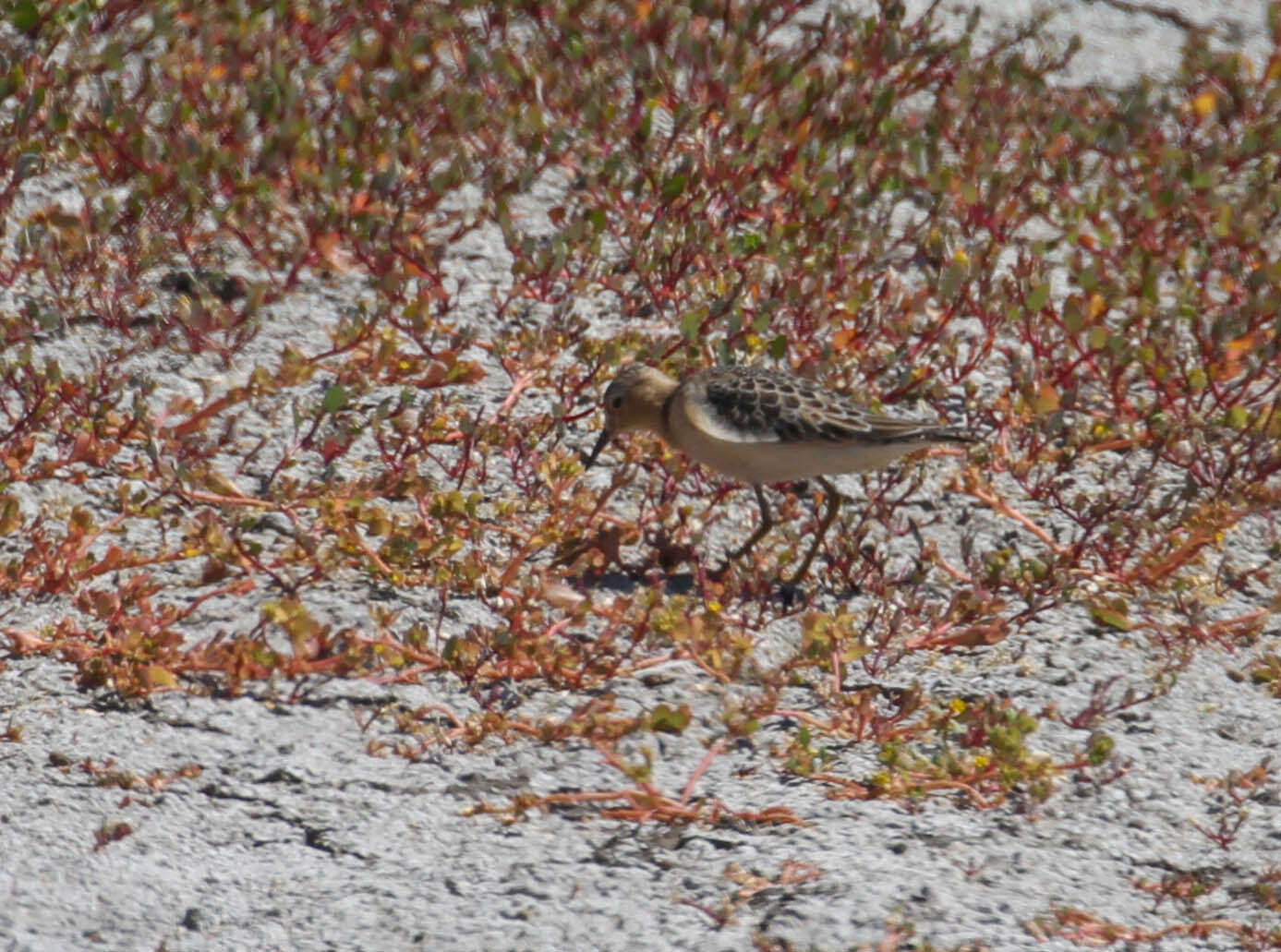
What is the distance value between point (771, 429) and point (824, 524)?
0.36 metres

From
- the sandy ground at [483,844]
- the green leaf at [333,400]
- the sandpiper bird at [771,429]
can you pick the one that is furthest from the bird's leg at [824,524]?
the green leaf at [333,400]

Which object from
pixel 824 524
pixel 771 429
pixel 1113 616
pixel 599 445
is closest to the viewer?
pixel 1113 616

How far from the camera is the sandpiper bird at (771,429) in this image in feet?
17.9

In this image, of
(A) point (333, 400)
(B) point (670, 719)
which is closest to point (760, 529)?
(B) point (670, 719)

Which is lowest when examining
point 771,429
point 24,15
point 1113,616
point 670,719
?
point 670,719

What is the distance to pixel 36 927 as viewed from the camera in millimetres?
3875

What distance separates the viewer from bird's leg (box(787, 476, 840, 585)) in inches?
219

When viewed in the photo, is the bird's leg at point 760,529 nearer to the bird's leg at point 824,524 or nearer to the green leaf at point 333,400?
the bird's leg at point 824,524

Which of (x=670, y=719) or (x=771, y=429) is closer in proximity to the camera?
(x=670, y=719)

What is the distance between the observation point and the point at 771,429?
5484mm

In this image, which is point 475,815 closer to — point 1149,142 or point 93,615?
point 93,615

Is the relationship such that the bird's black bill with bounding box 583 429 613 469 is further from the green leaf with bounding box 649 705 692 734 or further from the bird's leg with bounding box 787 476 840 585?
the green leaf with bounding box 649 705 692 734

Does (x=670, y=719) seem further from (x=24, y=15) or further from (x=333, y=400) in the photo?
(x=24, y=15)

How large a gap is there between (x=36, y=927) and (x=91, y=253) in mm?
3303
